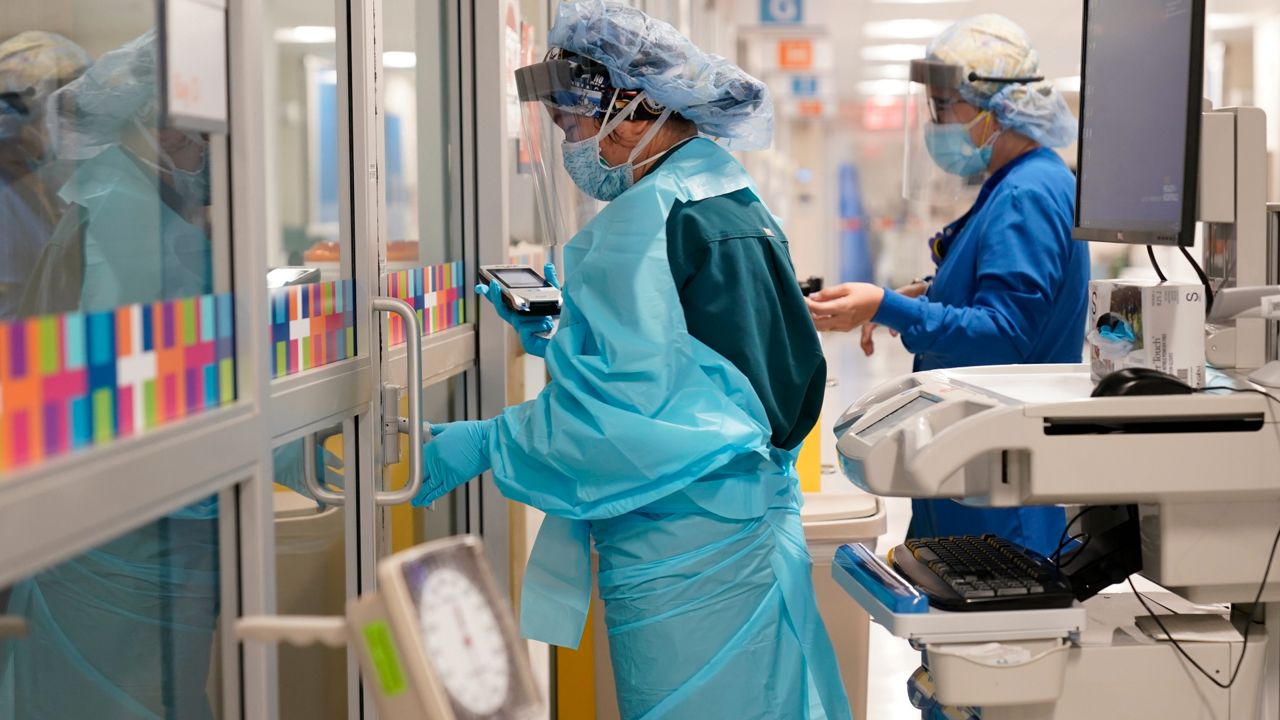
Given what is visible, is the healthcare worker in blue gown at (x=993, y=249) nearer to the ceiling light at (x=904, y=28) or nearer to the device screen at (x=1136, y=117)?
the device screen at (x=1136, y=117)

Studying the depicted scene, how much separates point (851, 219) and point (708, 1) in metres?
14.7

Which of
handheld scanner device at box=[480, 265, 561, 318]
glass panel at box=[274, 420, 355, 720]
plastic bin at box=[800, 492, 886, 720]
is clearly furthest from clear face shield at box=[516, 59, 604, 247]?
plastic bin at box=[800, 492, 886, 720]

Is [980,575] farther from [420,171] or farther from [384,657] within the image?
[420,171]

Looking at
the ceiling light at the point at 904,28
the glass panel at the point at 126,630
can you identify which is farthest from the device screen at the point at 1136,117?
the ceiling light at the point at 904,28

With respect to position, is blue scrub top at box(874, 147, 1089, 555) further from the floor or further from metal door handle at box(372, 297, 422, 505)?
metal door handle at box(372, 297, 422, 505)

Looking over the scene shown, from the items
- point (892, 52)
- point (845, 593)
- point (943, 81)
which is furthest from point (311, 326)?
point (892, 52)

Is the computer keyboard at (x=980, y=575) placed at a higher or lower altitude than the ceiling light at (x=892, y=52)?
lower

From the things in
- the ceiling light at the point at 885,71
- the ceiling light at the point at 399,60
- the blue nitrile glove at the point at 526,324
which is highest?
the ceiling light at the point at 885,71

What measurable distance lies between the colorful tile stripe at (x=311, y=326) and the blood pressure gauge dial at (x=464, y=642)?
0.82 meters

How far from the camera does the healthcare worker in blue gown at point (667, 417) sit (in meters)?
1.82

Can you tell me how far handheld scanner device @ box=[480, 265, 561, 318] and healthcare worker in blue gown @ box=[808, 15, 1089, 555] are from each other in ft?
2.87

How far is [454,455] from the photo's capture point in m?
2.00

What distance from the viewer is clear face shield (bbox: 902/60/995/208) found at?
3.06 m

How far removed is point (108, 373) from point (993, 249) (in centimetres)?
208
